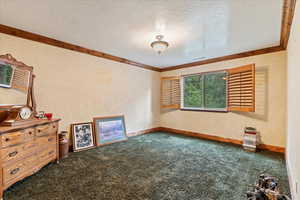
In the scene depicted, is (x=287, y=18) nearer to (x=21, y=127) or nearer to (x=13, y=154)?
(x=21, y=127)

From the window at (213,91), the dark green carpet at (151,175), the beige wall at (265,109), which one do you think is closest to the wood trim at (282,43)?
the beige wall at (265,109)

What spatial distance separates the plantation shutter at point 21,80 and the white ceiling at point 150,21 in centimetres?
77

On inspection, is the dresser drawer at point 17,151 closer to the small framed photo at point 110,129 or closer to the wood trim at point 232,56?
the small framed photo at point 110,129

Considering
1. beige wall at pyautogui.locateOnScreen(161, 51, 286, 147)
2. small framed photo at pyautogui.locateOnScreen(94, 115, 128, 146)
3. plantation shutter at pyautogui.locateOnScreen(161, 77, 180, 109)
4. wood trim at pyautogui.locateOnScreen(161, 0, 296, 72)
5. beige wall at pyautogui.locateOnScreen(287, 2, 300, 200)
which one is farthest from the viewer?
plantation shutter at pyautogui.locateOnScreen(161, 77, 180, 109)

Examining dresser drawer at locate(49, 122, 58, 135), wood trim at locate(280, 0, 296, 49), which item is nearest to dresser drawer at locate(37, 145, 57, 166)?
dresser drawer at locate(49, 122, 58, 135)

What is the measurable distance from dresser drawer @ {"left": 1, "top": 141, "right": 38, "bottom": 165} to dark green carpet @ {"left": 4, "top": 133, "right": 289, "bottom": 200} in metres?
0.39

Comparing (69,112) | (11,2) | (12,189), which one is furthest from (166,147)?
(11,2)

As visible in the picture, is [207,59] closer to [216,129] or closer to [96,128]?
[216,129]

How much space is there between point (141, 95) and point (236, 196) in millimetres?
3648

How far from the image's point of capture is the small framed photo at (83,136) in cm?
325

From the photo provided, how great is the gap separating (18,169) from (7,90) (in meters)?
1.38

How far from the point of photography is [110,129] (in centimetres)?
390

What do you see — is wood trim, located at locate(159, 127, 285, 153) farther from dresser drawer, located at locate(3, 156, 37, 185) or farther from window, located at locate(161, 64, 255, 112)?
dresser drawer, located at locate(3, 156, 37, 185)

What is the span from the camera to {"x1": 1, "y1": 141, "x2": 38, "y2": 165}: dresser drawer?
1.72m
